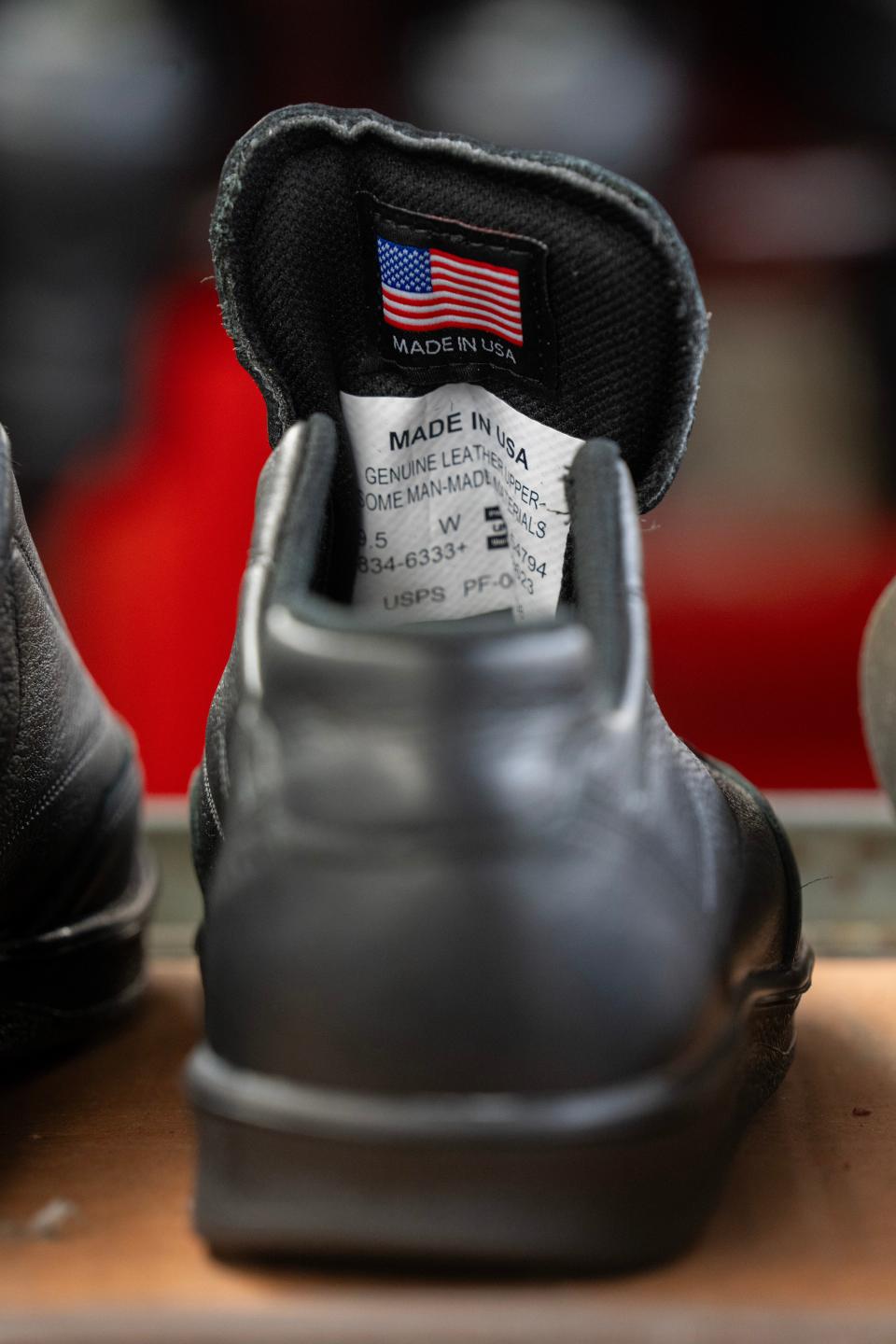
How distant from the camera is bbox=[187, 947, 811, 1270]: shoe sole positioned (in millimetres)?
306

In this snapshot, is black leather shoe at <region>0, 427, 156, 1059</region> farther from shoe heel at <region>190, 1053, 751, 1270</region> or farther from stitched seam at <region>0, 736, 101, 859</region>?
shoe heel at <region>190, 1053, 751, 1270</region>

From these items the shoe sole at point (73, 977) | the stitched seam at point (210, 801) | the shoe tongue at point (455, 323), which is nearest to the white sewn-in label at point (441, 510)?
the shoe tongue at point (455, 323)

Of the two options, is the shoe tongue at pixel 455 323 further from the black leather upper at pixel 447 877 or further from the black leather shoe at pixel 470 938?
the black leather upper at pixel 447 877

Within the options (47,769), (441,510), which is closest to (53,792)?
(47,769)

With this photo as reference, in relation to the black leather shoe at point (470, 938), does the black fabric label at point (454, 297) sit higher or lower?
higher

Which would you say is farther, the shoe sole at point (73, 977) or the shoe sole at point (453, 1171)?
the shoe sole at point (73, 977)

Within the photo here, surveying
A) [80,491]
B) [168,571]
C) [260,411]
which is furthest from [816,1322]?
[80,491]

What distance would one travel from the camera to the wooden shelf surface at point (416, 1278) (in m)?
0.31

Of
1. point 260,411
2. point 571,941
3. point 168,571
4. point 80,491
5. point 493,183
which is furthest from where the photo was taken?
point 80,491

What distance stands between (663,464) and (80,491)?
1385 mm

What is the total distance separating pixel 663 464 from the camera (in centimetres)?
48

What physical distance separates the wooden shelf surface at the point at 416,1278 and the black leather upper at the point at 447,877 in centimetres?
6

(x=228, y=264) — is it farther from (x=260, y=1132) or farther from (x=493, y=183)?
(x=260, y=1132)

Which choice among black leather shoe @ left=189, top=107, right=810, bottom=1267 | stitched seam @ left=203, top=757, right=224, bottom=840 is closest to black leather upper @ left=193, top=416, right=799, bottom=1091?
black leather shoe @ left=189, top=107, right=810, bottom=1267
